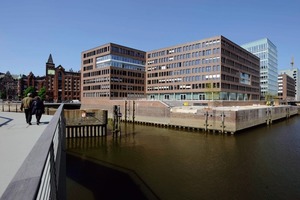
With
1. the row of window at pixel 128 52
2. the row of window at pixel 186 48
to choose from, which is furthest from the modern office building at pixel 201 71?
the row of window at pixel 128 52

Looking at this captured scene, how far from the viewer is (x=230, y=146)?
108 ft

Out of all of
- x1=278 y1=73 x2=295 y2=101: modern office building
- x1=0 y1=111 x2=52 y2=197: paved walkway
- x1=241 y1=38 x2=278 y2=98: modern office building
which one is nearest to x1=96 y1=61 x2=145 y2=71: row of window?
x1=0 y1=111 x2=52 y2=197: paved walkway

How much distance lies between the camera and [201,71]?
79562 mm

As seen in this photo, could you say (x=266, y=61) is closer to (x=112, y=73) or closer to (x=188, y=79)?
(x=188, y=79)

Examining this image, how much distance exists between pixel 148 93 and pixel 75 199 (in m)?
84.4

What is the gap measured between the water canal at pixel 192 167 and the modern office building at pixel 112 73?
2065 inches

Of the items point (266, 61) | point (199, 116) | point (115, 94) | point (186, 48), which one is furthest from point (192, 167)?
point (266, 61)

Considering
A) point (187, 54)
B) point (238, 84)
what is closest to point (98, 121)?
point (187, 54)

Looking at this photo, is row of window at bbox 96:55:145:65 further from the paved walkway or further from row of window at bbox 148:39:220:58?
Answer: the paved walkway

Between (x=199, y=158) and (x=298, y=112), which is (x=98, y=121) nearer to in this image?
(x=199, y=158)

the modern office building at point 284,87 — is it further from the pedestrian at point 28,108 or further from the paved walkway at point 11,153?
the paved walkway at point 11,153

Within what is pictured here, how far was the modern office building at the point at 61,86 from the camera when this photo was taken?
136375 mm

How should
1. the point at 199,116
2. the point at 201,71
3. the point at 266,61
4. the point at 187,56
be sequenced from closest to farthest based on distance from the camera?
the point at 199,116 < the point at 201,71 < the point at 187,56 < the point at 266,61

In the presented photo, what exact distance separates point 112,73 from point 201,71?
34.7 metres
